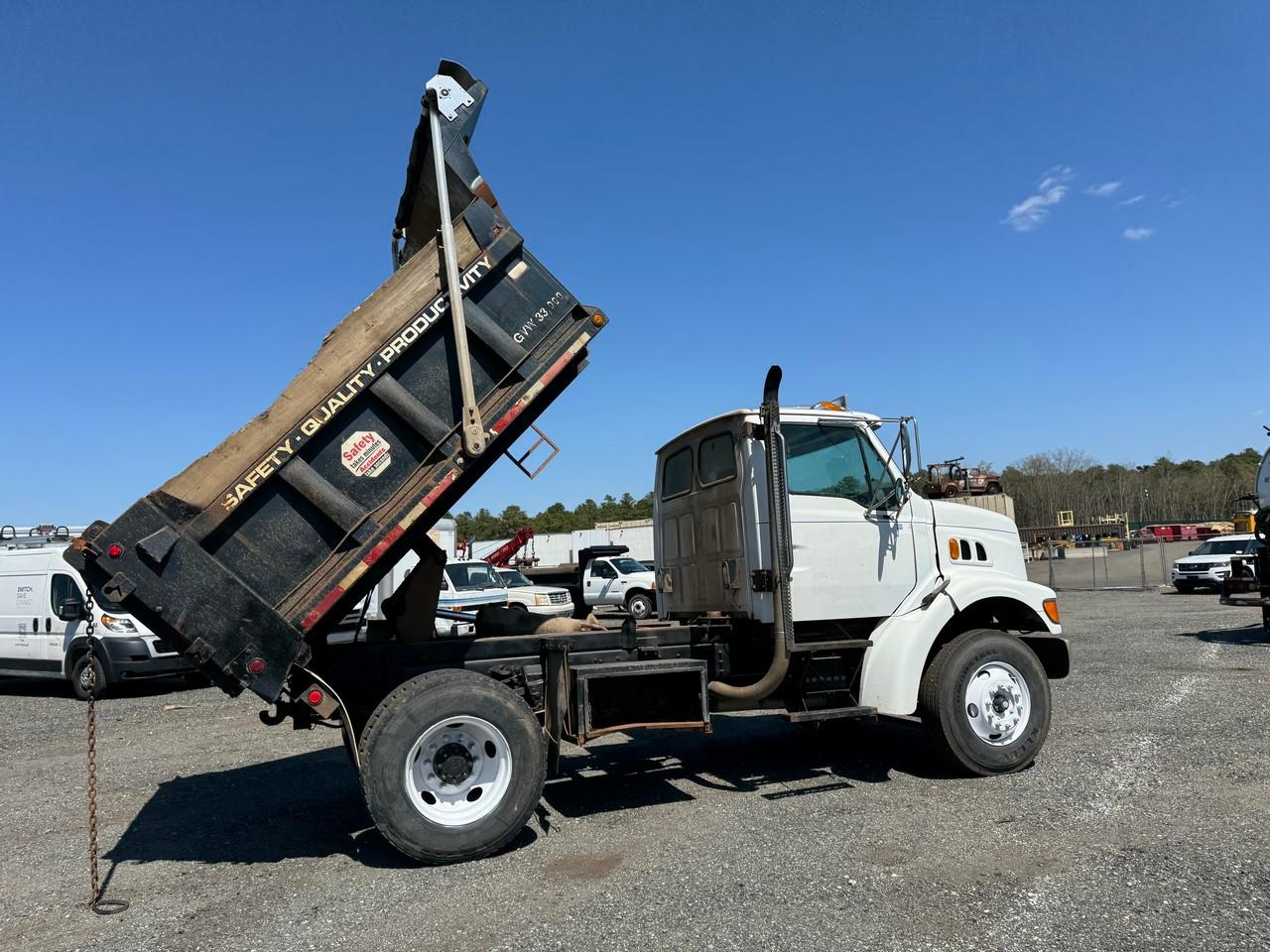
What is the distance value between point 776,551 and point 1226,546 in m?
26.3

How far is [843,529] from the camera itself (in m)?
6.44

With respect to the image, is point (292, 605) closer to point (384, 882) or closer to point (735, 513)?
point (384, 882)

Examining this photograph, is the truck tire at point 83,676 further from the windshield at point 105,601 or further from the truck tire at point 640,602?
the truck tire at point 640,602

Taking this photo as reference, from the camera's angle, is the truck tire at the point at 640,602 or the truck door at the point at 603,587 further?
the truck door at the point at 603,587

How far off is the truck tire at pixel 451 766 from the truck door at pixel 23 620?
11235mm

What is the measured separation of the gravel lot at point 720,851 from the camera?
4.02 metres

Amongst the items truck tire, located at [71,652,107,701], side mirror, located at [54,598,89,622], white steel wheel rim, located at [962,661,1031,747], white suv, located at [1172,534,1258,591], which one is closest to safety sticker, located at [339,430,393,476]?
side mirror, located at [54,598,89,622]

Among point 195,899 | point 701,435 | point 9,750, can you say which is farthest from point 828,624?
point 9,750

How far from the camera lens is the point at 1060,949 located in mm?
3654

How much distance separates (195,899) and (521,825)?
1.73 metres

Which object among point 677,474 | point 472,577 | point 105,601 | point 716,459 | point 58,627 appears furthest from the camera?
point 472,577

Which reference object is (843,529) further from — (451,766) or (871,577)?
(451,766)

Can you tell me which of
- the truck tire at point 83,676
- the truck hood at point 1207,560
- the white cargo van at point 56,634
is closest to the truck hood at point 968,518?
the white cargo van at point 56,634

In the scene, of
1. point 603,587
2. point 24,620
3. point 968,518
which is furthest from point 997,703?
point 603,587
